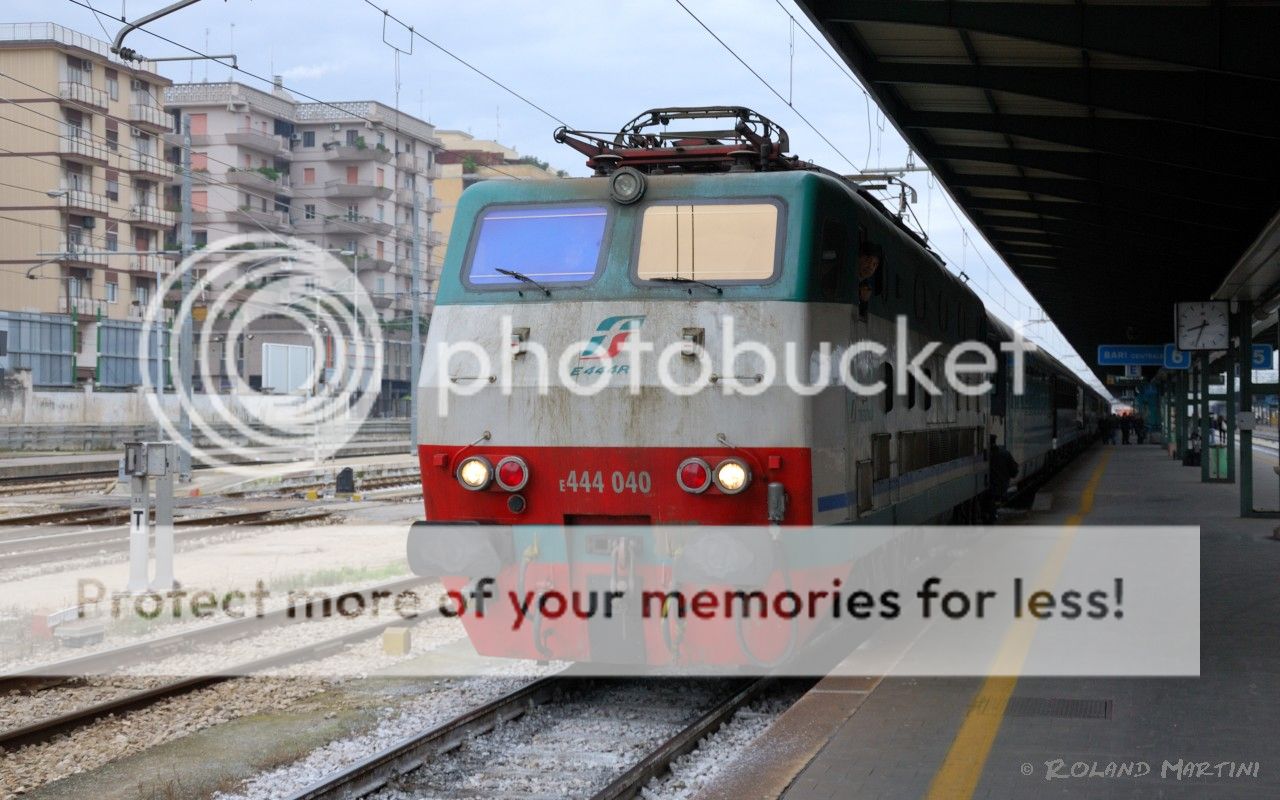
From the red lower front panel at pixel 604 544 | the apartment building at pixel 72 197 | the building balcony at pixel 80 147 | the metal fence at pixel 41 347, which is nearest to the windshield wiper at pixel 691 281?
the red lower front panel at pixel 604 544

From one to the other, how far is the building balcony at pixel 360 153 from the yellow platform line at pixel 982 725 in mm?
66021

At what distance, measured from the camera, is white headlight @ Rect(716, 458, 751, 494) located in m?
8.05

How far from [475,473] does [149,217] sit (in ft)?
182

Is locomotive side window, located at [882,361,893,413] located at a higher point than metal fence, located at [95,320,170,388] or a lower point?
lower

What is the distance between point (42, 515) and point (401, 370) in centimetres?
5411

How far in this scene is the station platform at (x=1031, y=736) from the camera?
612cm

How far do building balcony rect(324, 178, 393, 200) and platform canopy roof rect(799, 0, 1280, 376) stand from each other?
56332 mm

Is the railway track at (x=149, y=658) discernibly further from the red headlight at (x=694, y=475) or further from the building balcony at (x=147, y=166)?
the building balcony at (x=147, y=166)

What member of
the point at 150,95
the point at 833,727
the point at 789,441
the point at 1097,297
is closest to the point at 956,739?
the point at 833,727

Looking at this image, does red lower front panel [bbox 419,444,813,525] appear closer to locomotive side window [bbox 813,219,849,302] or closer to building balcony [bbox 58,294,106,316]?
locomotive side window [bbox 813,219,849,302]

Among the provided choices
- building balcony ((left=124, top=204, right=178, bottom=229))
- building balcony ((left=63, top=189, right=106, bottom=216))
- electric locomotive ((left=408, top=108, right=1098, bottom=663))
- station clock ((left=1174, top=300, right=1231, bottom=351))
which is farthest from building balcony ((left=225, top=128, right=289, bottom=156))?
electric locomotive ((left=408, top=108, right=1098, bottom=663))

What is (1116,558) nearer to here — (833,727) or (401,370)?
(833,727)

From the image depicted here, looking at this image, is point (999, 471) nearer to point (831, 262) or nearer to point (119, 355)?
point (831, 262)

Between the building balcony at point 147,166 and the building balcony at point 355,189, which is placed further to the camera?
the building balcony at point 355,189
